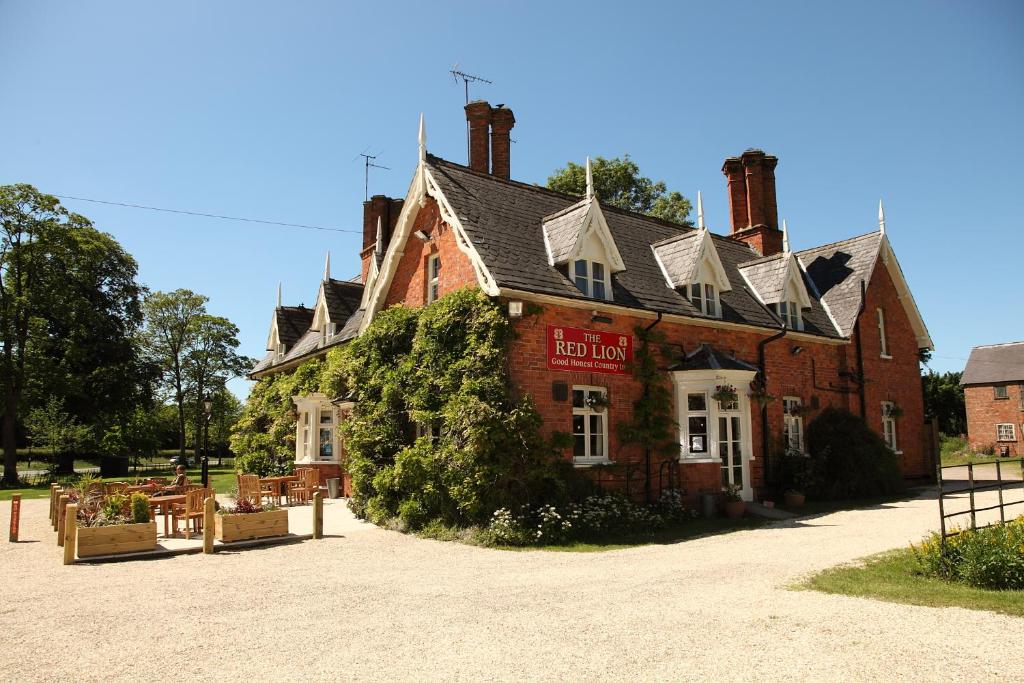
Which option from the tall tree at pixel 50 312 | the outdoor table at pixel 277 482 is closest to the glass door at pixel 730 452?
the outdoor table at pixel 277 482

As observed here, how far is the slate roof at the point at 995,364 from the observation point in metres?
46.8

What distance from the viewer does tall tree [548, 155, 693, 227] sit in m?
39.0

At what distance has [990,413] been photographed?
47438 mm

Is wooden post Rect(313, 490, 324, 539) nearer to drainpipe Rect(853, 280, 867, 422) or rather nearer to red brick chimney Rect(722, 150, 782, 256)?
drainpipe Rect(853, 280, 867, 422)

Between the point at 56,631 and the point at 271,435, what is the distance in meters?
18.5

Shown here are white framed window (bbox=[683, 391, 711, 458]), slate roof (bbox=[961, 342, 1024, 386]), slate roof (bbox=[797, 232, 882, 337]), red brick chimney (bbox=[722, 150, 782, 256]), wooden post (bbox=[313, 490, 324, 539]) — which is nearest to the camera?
wooden post (bbox=[313, 490, 324, 539])

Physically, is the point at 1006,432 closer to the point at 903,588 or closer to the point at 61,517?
the point at 903,588

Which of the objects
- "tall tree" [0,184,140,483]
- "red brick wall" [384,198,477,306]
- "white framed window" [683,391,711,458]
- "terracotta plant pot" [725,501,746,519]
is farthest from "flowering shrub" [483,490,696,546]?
"tall tree" [0,184,140,483]

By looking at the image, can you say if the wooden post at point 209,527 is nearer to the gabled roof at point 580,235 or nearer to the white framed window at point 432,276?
the white framed window at point 432,276

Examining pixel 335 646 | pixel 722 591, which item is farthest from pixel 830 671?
pixel 335 646

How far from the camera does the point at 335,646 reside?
6.51 meters

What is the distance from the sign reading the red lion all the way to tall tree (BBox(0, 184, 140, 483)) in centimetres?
3232

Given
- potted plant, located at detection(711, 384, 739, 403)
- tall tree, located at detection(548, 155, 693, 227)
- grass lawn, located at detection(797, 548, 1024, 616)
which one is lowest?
grass lawn, located at detection(797, 548, 1024, 616)

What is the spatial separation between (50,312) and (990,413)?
60481mm
